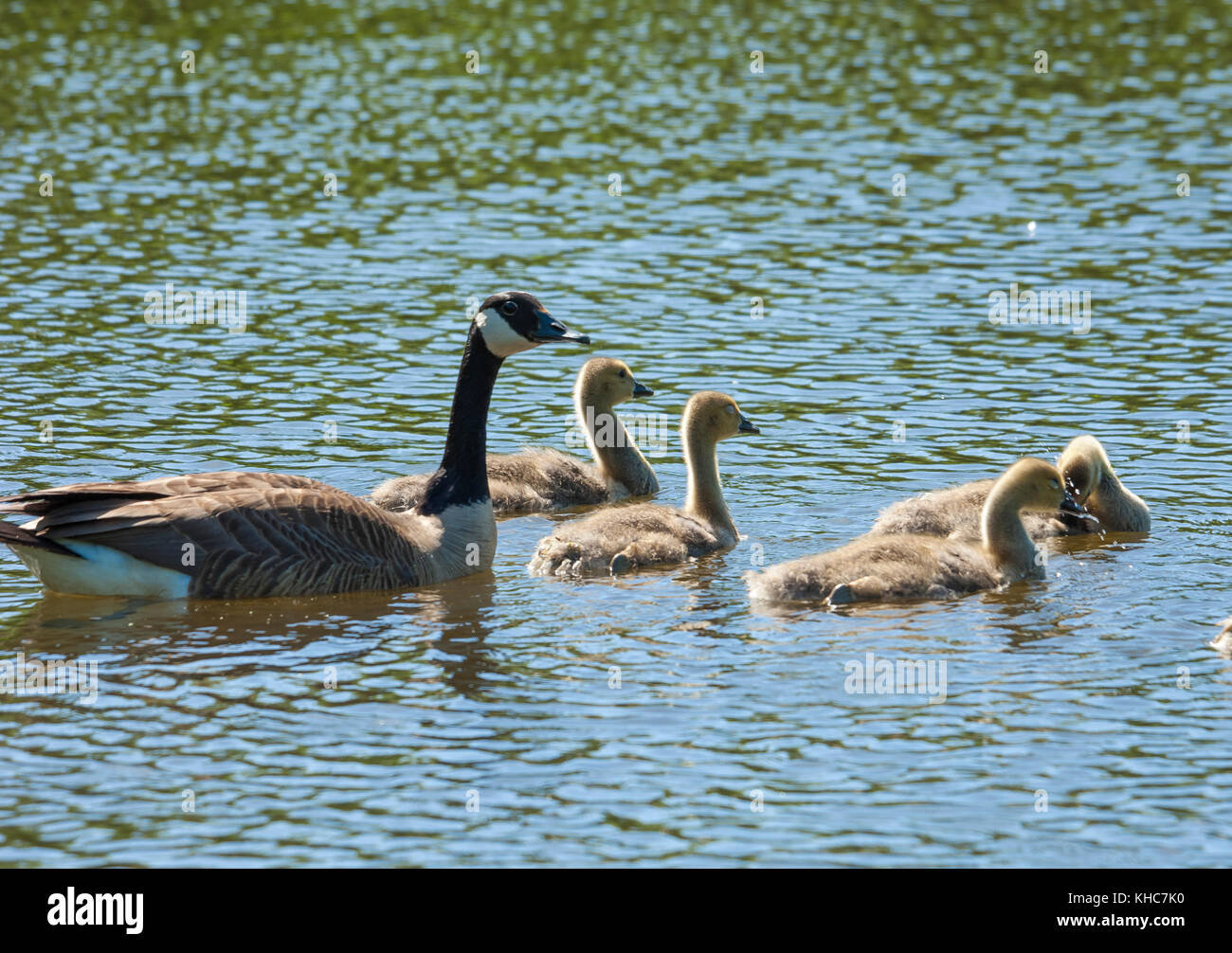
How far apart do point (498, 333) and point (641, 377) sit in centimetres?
499

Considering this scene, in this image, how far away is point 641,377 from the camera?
1870cm

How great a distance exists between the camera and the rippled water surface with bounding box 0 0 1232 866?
9367mm

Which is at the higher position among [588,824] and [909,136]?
[909,136]

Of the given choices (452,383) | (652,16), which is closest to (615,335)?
(452,383)

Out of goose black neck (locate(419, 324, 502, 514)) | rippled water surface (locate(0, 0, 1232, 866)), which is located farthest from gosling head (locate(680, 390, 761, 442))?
goose black neck (locate(419, 324, 502, 514))

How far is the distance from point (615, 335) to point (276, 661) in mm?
9187

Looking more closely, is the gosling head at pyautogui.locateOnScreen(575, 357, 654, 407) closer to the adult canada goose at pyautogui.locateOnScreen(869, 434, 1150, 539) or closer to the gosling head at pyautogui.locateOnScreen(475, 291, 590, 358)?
the gosling head at pyautogui.locateOnScreen(475, 291, 590, 358)

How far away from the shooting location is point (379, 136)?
1141 inches

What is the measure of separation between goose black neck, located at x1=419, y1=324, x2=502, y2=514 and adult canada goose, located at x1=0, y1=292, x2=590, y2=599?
0.08 m

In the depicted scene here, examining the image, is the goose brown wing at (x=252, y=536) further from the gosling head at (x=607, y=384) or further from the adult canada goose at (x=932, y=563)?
the gosling head at (x=607, y=384)

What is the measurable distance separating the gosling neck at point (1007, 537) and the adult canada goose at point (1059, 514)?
70cm

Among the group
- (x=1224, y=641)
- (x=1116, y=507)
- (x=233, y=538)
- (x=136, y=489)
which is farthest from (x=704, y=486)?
(x=1224, y=641)
